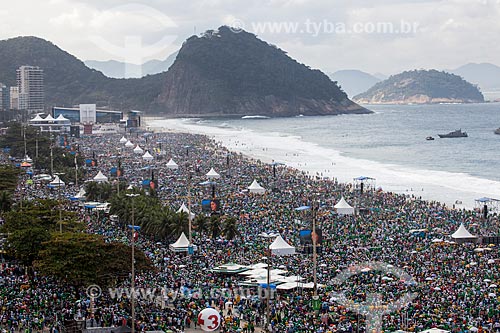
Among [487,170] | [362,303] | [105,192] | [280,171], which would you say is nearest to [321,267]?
[362,303]

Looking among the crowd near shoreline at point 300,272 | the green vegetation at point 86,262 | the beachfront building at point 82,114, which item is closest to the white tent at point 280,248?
the crowd near shoreline at point 300,272

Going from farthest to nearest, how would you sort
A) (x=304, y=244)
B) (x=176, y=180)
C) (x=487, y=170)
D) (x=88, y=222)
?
(x=487, y=170) → (x=176, y=180) → (x=88, y=222) → (x=304, y=244)

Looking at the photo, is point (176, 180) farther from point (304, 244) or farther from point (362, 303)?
point (362, 303)

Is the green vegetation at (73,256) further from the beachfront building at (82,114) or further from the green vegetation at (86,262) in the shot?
the beachfront building at (82,114)

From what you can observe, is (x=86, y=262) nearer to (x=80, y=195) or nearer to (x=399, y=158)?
(x=80, y=195)

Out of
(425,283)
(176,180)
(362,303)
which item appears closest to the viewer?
(362,303)

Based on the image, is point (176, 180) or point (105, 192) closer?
point (105, 192)

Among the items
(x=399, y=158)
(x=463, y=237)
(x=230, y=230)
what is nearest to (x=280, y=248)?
(x=230, y=230)
